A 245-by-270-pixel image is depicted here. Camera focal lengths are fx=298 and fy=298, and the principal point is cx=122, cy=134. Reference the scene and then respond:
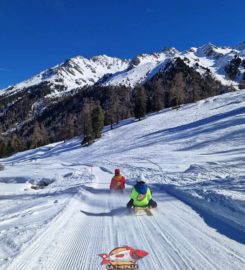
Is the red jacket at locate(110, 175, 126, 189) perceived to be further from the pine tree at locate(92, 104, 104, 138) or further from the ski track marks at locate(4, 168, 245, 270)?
the pine tree at locate(92, 104, 104, 138)

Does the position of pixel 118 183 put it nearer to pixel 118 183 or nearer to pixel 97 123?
pixel 118 183

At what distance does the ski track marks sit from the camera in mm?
5422

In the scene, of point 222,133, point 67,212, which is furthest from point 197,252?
point 222,133

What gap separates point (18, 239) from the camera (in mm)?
6809

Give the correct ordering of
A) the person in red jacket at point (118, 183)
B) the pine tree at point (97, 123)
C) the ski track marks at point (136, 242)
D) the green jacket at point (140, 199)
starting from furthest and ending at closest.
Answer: the pine tree at point (97, 123) < the person in red jacket at point (118, 183) < the green jacket at point (140, 199) < the ski track marks at point (136, 242)

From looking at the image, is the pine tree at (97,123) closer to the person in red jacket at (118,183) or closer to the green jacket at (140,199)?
the person in red jacket at (118,183)

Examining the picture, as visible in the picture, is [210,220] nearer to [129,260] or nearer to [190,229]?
[190,229]

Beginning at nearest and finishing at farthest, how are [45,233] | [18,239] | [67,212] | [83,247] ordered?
[83,247] → [18,239] → [45,233] → [67,212]

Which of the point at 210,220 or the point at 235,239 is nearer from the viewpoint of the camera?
the point at 235,239

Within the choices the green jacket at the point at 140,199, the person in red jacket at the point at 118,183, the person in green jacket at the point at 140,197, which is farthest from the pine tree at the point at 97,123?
the green jacket at the point at 140,199

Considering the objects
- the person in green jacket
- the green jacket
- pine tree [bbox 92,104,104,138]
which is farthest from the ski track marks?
pine tree [bbox 92,104,104,138]

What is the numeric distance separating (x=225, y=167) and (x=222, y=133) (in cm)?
2110

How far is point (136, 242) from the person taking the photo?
21.5 ft

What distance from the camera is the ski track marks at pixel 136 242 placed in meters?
5.42
